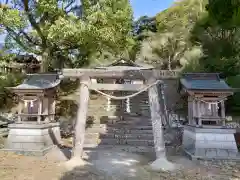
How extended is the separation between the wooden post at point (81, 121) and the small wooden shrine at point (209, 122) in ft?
12.9

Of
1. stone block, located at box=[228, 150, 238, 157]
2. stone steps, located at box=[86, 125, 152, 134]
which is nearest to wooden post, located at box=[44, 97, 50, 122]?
stone steps, located at box=[86, 125, 152, 134]

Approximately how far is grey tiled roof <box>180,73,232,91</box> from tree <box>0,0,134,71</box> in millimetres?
4575

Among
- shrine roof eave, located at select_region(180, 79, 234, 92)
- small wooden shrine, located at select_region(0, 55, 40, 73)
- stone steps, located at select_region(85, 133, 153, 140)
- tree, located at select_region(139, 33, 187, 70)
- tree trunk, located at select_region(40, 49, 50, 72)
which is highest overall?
tree, located at select_region(139, 33, 187, 70)

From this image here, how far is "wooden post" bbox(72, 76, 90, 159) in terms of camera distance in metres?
8.43

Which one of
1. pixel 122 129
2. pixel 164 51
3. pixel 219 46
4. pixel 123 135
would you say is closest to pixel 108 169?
pixel 123 135

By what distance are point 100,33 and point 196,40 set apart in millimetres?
11991

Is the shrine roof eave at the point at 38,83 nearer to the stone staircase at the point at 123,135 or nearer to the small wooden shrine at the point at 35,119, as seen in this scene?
the small wooden shrine at the point at 35,119

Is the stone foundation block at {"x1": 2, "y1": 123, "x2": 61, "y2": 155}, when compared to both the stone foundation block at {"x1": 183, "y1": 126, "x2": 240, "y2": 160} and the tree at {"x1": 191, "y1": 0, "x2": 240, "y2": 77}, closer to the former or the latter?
the stone foundation block at {"x1": 183, "y1": 126, "x2": 240, "y2": 160}

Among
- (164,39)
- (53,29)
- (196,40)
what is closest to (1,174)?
(53,29)

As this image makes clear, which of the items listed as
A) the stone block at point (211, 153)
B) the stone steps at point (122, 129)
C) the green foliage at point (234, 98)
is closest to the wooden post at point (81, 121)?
the stone block at point (211, 153)

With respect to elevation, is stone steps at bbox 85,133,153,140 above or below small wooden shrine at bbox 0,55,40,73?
below

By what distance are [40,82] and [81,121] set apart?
3566 mm

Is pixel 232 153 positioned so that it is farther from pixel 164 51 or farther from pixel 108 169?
pixel 164 51

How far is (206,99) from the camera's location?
9.98 metres
